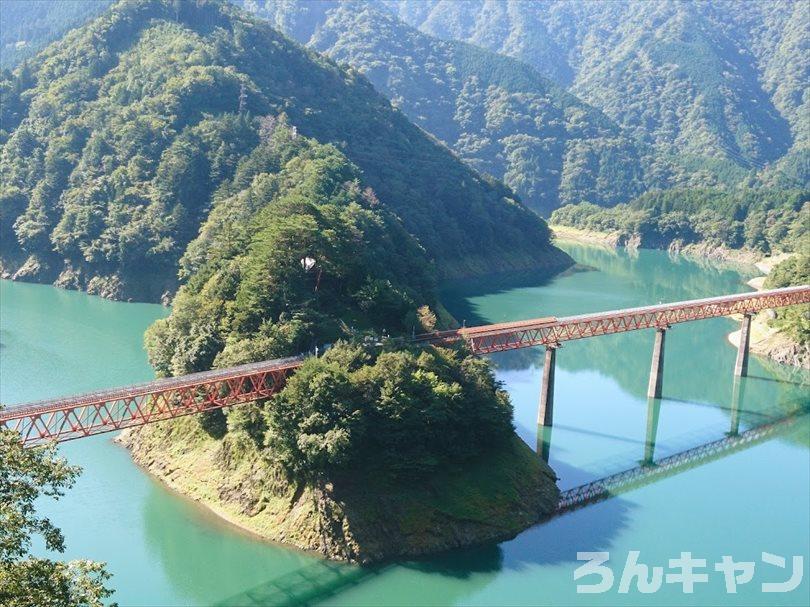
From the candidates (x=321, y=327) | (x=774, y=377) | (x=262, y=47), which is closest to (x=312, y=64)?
(x=262, y=47)

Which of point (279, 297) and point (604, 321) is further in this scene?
point (604, 321)

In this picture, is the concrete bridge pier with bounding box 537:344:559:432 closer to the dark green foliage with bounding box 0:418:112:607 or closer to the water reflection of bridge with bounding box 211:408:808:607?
the water reflection of bridge with bounding box 211:408:808:607

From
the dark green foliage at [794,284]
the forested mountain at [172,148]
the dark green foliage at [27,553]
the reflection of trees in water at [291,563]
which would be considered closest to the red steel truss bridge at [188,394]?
the reflection of trees in water at [291,563]

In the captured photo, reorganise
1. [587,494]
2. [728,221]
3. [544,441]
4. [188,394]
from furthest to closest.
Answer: [728,221] < [544,441] < [587,494] < [188,394]

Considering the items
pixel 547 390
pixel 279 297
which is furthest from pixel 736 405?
pixel 279 297

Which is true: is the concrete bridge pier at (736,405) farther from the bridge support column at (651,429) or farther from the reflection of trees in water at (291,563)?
the reflection of trees in water at (291,563)

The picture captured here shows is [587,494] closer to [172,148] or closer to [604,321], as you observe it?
[604,321]
